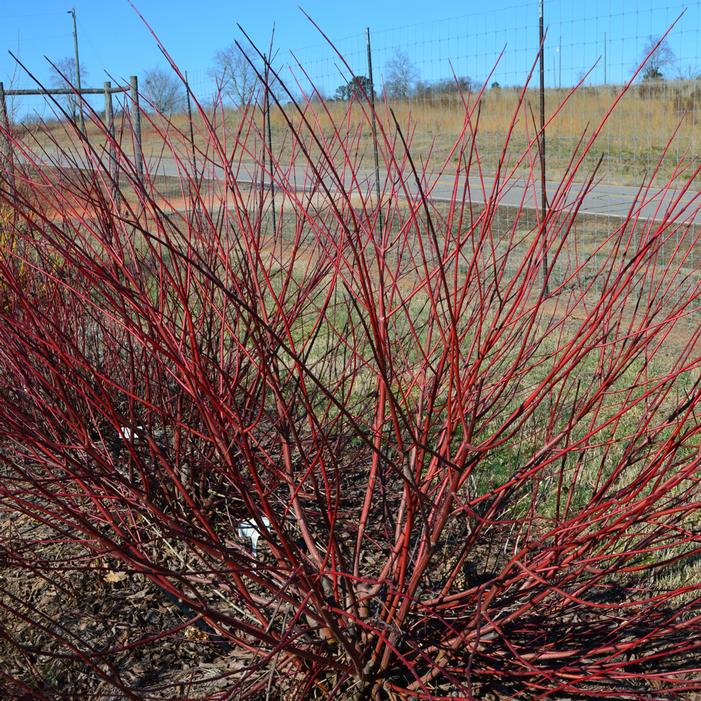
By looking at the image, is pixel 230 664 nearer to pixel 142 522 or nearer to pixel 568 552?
pixel 142 522

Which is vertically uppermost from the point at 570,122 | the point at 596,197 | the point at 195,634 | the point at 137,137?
the point at 570,122

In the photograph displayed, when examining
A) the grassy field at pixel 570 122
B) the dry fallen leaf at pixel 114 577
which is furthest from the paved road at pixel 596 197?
the dry fallen leaf at pixel 114 577

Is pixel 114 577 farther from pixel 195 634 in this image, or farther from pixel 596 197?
pixel 596 197

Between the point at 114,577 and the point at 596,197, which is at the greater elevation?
the point at 596,197

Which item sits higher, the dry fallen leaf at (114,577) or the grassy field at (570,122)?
the grassy field at (570,122)

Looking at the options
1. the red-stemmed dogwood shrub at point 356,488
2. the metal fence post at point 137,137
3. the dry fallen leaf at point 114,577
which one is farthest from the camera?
the dry fallen leaf at point 114,577

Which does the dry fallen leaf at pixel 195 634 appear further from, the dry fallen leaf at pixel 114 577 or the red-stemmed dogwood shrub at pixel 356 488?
the dry fallen leaf at pixel 114 577

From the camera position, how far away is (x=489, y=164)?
14742 millimetres

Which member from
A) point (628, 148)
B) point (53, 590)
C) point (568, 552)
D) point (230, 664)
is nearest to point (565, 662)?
point (568, 552)

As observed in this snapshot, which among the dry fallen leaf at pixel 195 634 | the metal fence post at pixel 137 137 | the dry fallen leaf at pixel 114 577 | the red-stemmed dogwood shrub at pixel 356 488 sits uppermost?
the metal fence post at pixel 137 137

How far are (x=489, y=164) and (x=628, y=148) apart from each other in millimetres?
4255

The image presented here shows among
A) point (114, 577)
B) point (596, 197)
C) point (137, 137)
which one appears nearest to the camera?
point (114, 577)

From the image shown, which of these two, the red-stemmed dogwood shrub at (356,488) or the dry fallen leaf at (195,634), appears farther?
the dry fallen leaf at (195,634)

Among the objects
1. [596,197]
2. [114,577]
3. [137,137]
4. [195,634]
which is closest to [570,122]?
[596,197]
